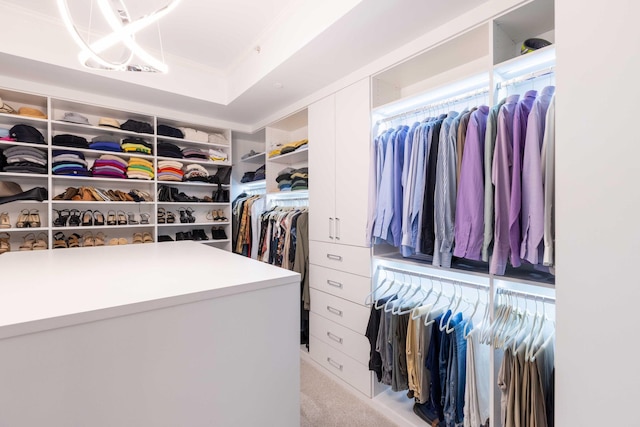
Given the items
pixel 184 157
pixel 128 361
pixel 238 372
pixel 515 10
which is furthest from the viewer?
pixel 184 157

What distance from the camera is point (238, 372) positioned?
83 centimetres

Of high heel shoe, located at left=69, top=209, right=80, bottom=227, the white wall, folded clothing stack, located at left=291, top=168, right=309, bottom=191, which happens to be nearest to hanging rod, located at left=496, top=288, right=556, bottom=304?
the white wall

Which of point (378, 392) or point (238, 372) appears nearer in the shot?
point (238, 372)

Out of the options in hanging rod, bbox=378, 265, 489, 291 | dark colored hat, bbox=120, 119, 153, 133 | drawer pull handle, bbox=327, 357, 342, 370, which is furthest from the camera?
dark colored hat, bbox=120, 119, 153, 133

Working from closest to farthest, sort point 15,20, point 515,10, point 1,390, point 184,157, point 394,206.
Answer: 1. point 1,390
2. point 515,10
3. point 394,206
4. point 15,20
5. point 184,157

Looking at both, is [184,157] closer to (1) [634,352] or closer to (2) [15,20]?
(2) [15,20]

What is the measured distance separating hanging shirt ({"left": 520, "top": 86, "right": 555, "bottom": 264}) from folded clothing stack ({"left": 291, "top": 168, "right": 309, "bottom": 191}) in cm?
Result: 181

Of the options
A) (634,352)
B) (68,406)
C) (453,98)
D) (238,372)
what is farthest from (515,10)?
(68,406)

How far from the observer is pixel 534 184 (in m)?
1.15

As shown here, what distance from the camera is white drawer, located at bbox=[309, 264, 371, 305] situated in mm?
2031

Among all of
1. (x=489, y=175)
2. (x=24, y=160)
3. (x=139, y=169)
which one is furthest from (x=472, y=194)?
(x=24, y=160)

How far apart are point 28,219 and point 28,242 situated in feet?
0.63

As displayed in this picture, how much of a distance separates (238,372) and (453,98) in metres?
1.80

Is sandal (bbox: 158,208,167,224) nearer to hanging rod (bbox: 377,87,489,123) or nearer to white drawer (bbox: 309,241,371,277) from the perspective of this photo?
white drawer (bbox: 309,241,371,277)
